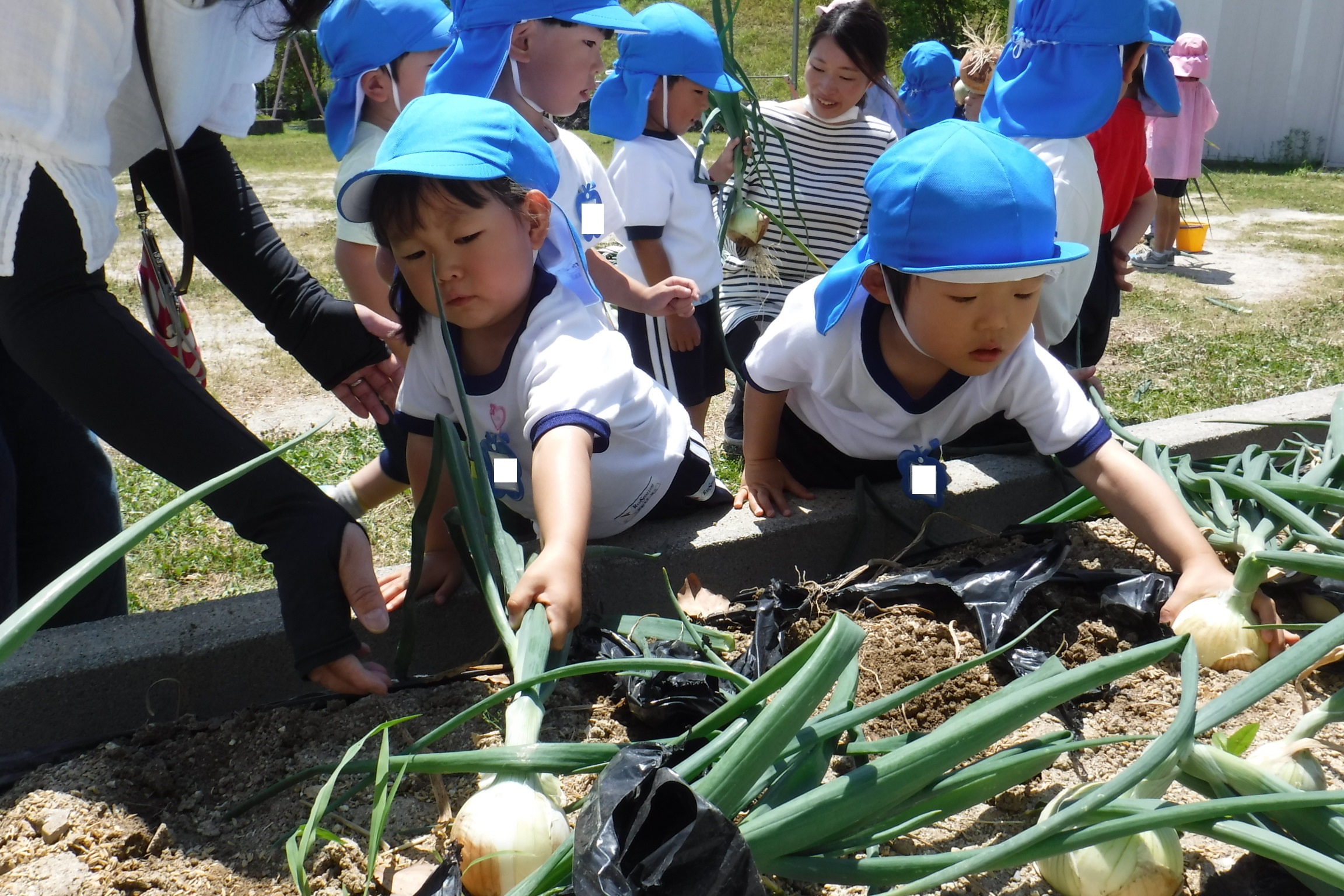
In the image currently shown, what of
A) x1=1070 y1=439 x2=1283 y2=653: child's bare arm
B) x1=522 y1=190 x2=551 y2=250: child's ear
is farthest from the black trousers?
x1=1070 y1=439 x2=1283 y2=653: child's bare arm

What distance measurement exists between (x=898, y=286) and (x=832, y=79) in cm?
206

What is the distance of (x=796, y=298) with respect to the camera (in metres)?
2.39

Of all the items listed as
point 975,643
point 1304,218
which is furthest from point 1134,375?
point 1304,218

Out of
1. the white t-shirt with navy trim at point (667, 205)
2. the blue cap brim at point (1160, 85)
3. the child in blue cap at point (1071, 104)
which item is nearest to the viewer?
the child in blue cap at point (1071, 104)

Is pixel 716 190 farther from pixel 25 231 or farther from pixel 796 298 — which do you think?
pixel 25 231

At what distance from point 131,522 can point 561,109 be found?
5.58 feet

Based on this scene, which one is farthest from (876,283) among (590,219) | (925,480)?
(590,219)

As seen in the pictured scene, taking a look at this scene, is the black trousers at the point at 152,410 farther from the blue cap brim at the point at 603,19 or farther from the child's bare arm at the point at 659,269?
the child's bare arm at the point at 659,269

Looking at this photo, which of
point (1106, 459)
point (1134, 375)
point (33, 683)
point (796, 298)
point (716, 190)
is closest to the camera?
point (33, 683)

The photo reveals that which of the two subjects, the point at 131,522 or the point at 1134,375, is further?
the point at 1134,375

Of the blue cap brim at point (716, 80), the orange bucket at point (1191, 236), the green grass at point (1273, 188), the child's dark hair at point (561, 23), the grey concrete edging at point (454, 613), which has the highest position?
the child's dark hair at point (561, 23)

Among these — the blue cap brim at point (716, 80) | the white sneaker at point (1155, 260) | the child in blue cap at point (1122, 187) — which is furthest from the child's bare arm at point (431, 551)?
the white sneaker at point (1155, 260)

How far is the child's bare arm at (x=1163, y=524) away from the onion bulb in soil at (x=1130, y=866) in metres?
0.63

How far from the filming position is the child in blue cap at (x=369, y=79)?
2.87 m
